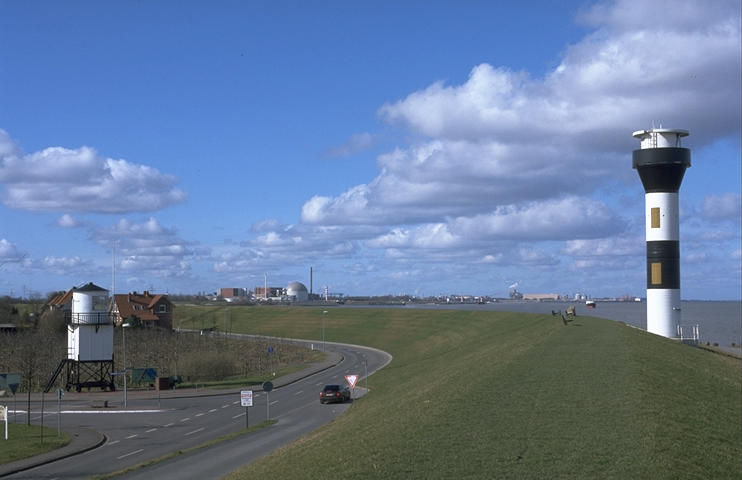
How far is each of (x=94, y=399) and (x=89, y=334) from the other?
7.30m

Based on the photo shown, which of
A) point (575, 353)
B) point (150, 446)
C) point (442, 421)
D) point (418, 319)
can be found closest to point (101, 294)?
point (150, 446)

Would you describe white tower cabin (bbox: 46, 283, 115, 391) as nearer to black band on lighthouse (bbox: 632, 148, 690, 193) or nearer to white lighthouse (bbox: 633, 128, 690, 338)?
white lighthouse (bbox: 633, 128, 690, 338)

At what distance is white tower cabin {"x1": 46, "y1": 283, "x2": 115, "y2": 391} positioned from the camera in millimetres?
61875

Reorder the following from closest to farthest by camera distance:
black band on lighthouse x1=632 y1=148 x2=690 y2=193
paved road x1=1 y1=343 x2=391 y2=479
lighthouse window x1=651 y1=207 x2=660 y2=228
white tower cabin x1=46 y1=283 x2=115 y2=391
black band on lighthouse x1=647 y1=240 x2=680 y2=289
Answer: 1. paved road x1=1 y1=343 x2=391 y2=479
2. black band on lighthouse x1=632 y1=148 x2=690 y2=193
3. black band on lighthouse x1=647 y1=240 x2=680 y2=289
4. lighthouse window x1=651 y1=207 x2=660 y2=228
5. white tower cabin x1=46 y1=283 x2=115 y2=391

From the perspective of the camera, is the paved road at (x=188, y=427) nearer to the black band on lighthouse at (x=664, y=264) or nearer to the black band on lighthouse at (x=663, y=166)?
the black band on lighthouse at (x=664, y=264)

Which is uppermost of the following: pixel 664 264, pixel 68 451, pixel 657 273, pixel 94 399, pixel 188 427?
pixel 664 264

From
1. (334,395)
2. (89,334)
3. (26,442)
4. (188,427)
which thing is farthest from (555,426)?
(89,334)

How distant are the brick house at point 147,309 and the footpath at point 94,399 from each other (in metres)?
37.9

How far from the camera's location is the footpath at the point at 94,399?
31600 millimetres

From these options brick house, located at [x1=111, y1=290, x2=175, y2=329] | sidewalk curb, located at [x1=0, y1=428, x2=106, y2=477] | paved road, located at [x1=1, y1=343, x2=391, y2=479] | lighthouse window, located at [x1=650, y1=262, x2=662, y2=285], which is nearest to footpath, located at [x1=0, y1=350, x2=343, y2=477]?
sidewalk curb, located at [x1=0, y1=428, x2=106, y2=477]

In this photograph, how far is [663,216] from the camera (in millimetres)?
54312

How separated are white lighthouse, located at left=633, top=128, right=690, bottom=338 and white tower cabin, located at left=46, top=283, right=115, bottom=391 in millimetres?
44824

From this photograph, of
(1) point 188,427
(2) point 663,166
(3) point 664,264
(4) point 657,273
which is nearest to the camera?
(1) point 188,427

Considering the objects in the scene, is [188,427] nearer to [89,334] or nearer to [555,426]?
[555,426]
